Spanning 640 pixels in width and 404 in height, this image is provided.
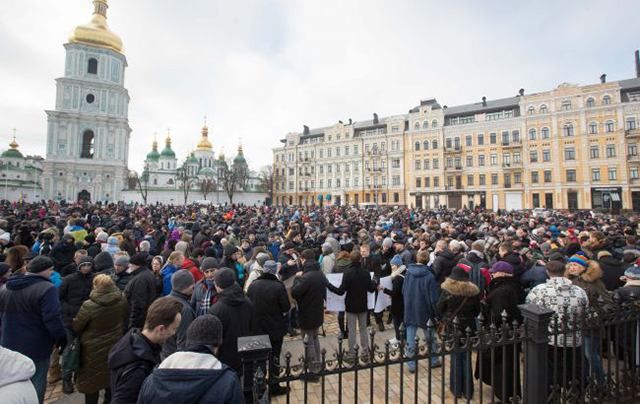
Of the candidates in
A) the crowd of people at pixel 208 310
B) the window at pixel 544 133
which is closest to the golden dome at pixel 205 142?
the window at pixel 544 133

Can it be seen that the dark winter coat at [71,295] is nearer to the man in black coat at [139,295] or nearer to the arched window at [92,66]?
the man in black coat at [139,295]

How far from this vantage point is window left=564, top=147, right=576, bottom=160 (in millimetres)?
41928

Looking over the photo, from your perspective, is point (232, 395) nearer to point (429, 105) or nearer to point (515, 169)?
point (515, 169)

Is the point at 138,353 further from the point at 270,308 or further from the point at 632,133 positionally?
the point at 632,133

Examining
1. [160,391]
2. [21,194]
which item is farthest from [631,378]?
[21,194]

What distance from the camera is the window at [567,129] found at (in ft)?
138

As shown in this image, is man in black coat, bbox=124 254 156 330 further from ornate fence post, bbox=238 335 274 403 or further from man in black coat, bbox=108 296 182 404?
ornate fence post, bbox=238 335 274 403

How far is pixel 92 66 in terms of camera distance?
168ft

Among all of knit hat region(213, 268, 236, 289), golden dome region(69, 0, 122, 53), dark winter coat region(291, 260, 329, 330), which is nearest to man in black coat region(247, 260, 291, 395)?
dark winter coat region(291, 260, 329, 330)

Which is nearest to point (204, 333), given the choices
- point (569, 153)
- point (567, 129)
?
point (569, 153)

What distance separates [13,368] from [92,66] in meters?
64.4

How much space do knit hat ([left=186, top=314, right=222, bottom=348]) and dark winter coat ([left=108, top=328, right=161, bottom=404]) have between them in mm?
554

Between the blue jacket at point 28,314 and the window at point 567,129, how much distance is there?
53440 mm

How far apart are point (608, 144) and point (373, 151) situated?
31420mm
